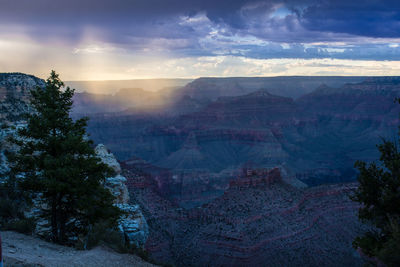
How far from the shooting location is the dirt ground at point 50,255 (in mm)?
9430

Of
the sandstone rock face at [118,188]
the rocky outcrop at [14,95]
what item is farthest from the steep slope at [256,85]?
the sandstone rock face at [118,188]

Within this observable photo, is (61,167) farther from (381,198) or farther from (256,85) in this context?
(256,85)

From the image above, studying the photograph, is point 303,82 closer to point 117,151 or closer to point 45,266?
point 117,151

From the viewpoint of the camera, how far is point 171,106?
409 ft

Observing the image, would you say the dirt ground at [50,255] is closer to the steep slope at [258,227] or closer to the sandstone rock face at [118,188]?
the sandstone rock face at [118,188]

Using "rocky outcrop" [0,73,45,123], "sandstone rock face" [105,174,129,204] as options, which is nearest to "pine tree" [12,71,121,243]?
"sandstone rock face" [105,174,129,204]

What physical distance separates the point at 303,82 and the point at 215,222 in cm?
14633

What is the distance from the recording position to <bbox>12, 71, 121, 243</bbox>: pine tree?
521 inches

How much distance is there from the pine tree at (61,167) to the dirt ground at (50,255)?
64.7 inches

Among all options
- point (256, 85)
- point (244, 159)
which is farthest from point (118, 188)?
point (256, 85)

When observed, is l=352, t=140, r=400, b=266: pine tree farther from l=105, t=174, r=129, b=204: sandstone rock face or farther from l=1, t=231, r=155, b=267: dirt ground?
l=105, t=174, r=129, b=204: sandstone rock face

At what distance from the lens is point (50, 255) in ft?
Answer: 34.9

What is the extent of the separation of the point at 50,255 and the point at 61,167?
3595 mm

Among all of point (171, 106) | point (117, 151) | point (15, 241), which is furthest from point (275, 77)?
point (15, 241)
